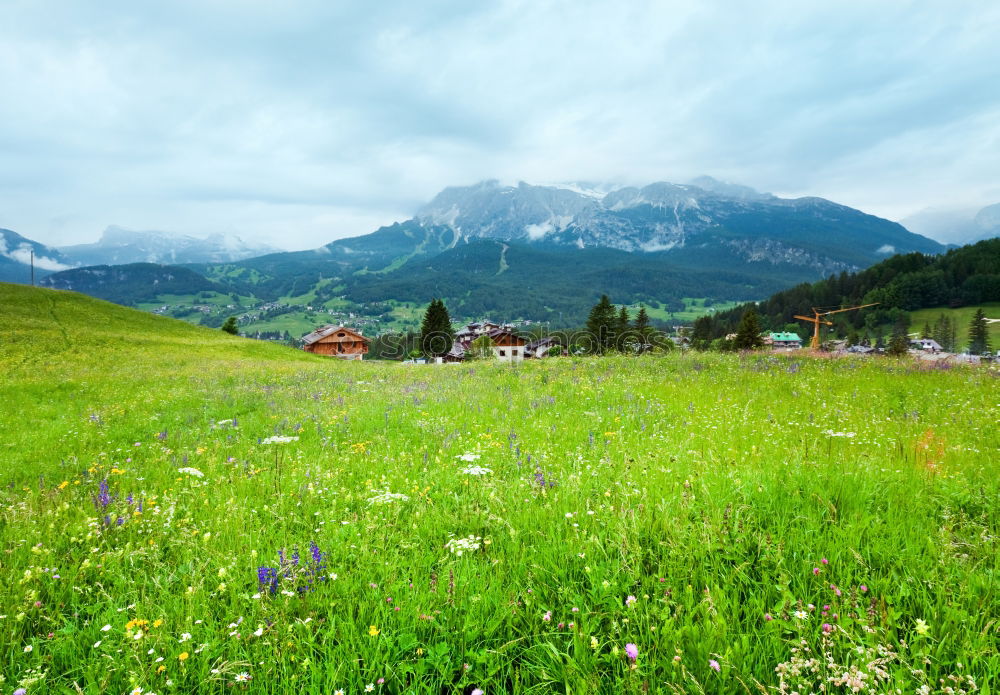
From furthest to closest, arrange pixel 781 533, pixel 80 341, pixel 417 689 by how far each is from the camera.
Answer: pixel 80 341
pixel 781 533
pixel 417 689

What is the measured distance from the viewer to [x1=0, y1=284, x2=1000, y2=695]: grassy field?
2.49 metres

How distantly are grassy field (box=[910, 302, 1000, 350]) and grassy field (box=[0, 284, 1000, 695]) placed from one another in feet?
585

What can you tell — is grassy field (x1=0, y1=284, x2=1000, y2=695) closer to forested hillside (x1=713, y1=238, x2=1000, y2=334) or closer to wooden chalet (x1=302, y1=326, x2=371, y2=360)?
wooden chalet (x1=302, y1=326, x2=371, y2=360)

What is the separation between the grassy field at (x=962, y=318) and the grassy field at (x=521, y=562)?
17842 centimetres

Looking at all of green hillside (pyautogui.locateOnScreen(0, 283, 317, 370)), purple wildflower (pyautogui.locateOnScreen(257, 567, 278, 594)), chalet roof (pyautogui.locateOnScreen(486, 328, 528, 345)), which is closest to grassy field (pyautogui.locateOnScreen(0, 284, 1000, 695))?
purple wildflower (pyautogui.locateOnScreen(257, 567, 278, 594))

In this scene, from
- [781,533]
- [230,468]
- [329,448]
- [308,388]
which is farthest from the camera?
[308,388]

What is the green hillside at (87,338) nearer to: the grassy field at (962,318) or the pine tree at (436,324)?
the pine tree at (436,324)

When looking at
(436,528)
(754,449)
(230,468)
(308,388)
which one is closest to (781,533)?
(754,449)

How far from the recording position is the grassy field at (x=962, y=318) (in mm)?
127188

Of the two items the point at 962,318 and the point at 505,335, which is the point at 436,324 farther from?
the point at 962,318

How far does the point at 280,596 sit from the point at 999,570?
5132 mm

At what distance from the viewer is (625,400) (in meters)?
10.5

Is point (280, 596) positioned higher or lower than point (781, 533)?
lower

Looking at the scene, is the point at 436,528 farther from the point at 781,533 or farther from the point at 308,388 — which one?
the point at 308,388
